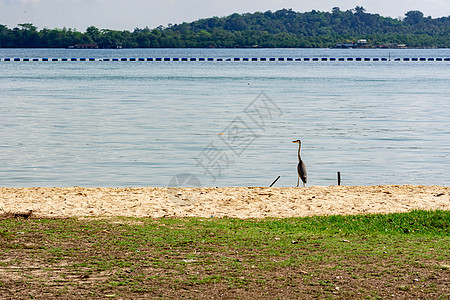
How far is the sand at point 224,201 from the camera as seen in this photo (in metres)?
11.3

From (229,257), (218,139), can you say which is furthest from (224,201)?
(218,139)

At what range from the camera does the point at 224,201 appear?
1250cm

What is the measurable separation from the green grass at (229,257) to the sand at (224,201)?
882mm

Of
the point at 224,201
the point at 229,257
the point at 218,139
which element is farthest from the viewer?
the point at 218,139

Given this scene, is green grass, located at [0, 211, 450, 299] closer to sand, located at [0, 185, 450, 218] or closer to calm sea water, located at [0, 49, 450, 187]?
sand, located at [0, 185, 450, 218]

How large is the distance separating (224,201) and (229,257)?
14.4 feet

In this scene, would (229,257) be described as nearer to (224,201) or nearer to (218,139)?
(224,201)

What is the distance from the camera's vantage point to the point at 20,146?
23.5 m

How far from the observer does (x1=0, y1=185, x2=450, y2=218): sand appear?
1130 centimetres

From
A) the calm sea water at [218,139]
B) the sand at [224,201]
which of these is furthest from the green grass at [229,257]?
the calm sea water at [218,139]

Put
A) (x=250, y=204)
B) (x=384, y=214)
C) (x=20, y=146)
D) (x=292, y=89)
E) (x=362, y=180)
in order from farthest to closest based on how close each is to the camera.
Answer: (x=292, y=89), (x=20, y=146), (x=362, y=180), (x=250, y=204), (x=384, y=214)

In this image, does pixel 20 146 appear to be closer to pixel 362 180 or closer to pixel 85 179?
pixel 85 179

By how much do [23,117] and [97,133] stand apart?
7.40m

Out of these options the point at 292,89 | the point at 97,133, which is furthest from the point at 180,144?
the point at 292,89
